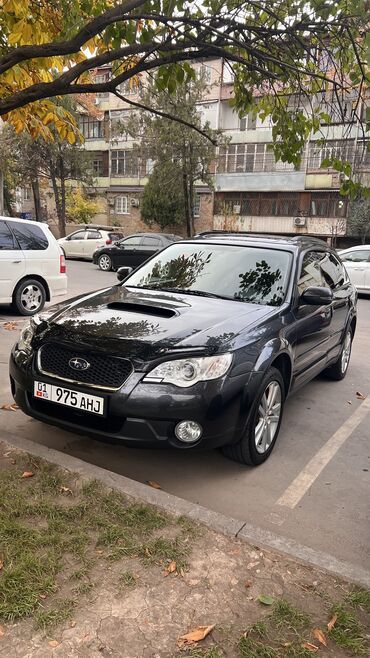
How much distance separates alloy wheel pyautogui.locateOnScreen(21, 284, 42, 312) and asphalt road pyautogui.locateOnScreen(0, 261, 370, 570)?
13.1 ft

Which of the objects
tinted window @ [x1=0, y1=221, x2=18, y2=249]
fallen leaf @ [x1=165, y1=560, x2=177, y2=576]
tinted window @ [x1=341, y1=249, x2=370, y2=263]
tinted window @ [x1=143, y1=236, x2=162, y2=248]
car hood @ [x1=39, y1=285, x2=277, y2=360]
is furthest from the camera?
tinted window @ [x1=143, y1=236, x2=162, y2=248]

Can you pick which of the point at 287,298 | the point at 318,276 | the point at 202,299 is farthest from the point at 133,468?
the point at 318,276

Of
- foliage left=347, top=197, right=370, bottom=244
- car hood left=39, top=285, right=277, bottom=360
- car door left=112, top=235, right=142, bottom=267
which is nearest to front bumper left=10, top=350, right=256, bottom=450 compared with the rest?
car hood left=39, top=285, right=277, bottom=360

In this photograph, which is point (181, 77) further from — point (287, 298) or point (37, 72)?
point (287, 298)

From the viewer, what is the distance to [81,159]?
30781 millimetres

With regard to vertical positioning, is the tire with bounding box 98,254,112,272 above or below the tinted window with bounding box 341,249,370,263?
below

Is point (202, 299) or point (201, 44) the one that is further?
point (202, 299)

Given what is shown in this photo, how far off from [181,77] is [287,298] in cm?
204

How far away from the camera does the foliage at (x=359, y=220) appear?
29.5 metres

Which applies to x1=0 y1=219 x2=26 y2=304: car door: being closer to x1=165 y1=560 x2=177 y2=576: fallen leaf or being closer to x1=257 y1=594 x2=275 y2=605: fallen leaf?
x1=165 y1=560 x2=177 y2=576: fallen leaf

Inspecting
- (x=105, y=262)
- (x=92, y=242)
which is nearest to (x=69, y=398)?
(x=105, y=262)

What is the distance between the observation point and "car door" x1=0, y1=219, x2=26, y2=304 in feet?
27.5

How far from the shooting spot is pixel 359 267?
14.1 meters

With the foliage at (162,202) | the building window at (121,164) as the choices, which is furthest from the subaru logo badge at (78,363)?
the building window at (121,164)
